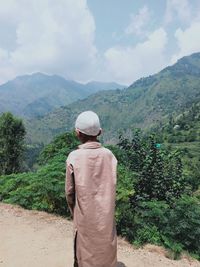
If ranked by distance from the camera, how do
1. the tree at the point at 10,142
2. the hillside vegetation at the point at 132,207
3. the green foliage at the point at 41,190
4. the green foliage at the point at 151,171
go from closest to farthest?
1. the hillside vegetation at the point at 132,207
2. the green foliage at the point at 41,190
3. the green foliage at the point at 151,171
4. the tree at the point at 10,142

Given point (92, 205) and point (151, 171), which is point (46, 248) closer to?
point (92, 205)

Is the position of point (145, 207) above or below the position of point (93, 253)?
below

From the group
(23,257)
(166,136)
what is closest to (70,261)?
(23,257)

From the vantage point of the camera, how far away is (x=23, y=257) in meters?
6.70

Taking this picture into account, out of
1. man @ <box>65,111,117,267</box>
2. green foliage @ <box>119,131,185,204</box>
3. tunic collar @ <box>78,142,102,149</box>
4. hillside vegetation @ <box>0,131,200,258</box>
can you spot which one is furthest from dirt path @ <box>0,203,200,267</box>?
green foliage @ <box>119,131,185,204</box>

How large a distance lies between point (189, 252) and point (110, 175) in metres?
5.12

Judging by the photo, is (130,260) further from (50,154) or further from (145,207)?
(50,154)

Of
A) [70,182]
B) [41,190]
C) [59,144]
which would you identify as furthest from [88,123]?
[59,144]

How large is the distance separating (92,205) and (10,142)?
2807cm

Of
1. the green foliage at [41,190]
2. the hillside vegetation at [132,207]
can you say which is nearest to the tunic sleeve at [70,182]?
the hillside vegetation at [132,207]

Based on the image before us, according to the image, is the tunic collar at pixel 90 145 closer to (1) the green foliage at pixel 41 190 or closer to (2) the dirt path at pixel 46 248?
(2) the dirt path at pixel 46 248

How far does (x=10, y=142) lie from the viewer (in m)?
30.6

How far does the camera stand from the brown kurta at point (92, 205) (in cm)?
348

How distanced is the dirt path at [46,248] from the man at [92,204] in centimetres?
316
